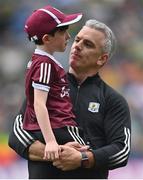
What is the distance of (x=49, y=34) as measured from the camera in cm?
278

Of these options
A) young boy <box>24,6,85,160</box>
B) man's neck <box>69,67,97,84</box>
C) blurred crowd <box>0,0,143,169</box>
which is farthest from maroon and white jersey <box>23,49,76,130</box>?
blurred crowd <box>0,0,143,169</box>

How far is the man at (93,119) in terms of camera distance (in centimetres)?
280

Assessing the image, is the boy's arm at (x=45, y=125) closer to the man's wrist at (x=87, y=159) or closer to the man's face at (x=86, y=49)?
the man's wrist at (x=87, y=159)

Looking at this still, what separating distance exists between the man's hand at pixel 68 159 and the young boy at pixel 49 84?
3cm

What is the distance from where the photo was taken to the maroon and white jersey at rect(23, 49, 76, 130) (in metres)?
2.71

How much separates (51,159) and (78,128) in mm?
218

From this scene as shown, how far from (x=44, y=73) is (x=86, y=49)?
1.23 feet

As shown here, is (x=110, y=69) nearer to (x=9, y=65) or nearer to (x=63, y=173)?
(x=9, y=65)

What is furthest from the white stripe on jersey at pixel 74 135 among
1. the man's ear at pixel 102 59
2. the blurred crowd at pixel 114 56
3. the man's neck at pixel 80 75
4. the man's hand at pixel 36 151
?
the blurred crowd at pixel 114 56

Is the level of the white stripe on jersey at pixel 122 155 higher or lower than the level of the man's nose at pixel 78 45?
lower

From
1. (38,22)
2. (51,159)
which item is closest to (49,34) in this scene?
(38,22)

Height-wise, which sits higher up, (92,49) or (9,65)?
(92,49)

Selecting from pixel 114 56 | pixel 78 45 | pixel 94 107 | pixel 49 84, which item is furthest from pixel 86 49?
pixel 114 56

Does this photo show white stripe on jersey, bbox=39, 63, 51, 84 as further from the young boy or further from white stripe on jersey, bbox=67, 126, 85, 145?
white stripe on jersey, bbox=67, 126, 85, 145
